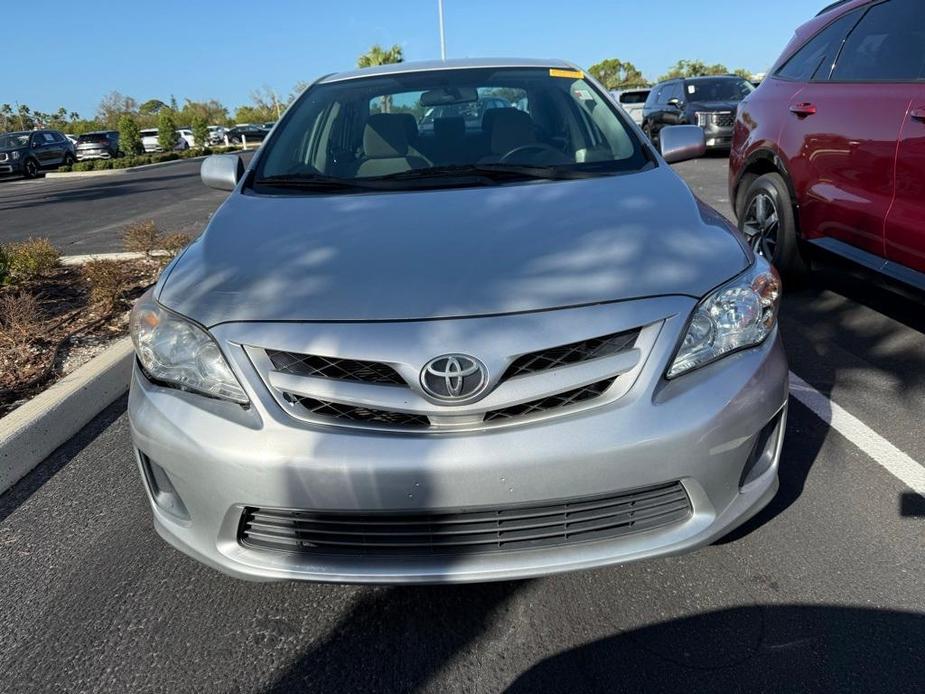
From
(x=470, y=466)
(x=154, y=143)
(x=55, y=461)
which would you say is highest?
(x=470, y=466)

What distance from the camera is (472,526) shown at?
1888 millimetres

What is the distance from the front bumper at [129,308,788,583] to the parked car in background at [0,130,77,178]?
30265 millimetres

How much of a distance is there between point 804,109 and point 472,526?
3670 mm

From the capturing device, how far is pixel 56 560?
2525 mm

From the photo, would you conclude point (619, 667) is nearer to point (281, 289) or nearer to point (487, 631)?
point (487, 631)

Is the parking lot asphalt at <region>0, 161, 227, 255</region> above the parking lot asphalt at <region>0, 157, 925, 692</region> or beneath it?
beneath

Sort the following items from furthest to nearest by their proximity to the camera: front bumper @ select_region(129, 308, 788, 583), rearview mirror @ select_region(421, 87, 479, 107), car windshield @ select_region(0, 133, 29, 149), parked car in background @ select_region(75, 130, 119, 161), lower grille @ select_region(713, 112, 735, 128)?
parked car in background @ select_region(75, 130, 119, 161) → car windshield @ select_region(0, 133, 29, 149) → lower grille @ select_region(713, 112, 735, 128) → rearview mirror @ select_region(421, 87, 479, 107) → front bumper @ select_region(129, 308, 788, 583)

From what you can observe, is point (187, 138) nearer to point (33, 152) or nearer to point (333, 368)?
point (33, 152)

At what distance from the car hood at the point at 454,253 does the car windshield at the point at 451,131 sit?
0.94ft

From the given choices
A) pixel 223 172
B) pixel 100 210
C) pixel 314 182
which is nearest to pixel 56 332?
pixel 223 172

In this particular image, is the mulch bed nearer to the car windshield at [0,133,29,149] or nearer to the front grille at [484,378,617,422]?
the front grille at [484,378,617,422]

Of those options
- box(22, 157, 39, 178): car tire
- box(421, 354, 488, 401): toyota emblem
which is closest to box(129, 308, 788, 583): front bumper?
box(421, 354, 488, 401): toyota emblem

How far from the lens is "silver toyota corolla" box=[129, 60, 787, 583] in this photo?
1.82 m

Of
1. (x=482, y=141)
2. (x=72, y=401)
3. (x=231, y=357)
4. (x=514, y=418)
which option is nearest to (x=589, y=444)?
(x=514, y=418)
